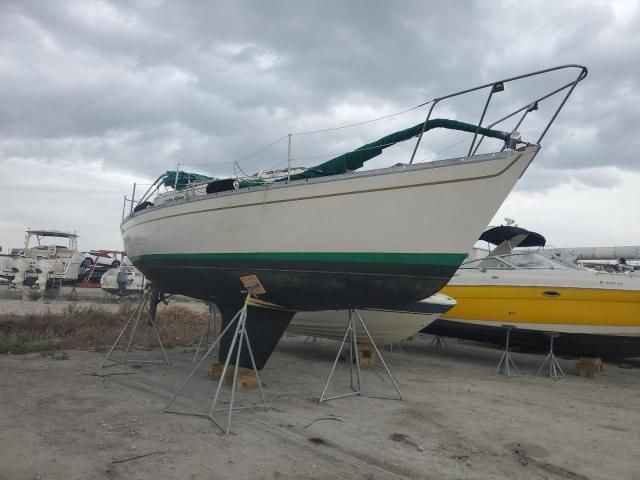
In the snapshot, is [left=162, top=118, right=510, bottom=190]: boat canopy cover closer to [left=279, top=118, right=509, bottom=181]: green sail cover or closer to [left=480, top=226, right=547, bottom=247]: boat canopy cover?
[left=279, top=118, right=509, bottom=181]: green sail cover

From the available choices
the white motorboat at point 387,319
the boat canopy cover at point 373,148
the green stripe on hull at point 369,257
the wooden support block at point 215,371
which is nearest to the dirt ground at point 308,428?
the wooden support block at point 215,371

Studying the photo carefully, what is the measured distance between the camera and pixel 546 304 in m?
7.80

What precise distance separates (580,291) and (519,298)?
Result: 3.02 ft

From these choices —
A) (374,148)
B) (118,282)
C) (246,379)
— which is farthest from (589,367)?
(118,282)

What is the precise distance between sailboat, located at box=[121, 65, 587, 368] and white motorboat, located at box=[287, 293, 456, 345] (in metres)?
2.38

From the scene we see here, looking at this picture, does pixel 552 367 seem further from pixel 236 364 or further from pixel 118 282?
pixel 118 282

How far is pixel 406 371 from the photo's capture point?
766 centimetres

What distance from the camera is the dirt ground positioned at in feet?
11.1

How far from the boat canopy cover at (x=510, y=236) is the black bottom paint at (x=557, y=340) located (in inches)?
82.3

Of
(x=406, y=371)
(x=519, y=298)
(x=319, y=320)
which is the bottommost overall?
(x=406, y=371)

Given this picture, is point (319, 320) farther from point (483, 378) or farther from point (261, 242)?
point (261, 242)

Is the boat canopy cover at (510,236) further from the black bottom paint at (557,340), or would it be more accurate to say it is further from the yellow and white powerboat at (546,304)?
the black bottom paint at (557,340)

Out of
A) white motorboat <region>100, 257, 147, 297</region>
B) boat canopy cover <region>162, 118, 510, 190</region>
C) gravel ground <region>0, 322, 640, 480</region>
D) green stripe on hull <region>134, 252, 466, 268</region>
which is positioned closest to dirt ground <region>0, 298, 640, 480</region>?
gravel ground <region>0, 322, 640, 480</region>

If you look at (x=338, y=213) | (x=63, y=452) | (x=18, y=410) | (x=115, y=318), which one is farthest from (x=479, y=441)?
(x=115, y=318)
